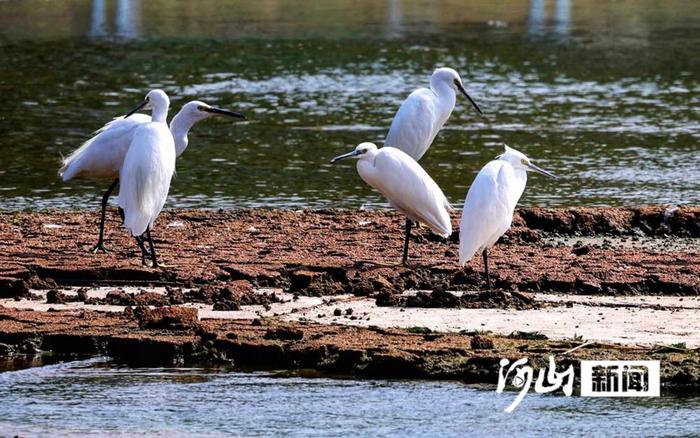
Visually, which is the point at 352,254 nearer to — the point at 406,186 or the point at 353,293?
the point at 406,186

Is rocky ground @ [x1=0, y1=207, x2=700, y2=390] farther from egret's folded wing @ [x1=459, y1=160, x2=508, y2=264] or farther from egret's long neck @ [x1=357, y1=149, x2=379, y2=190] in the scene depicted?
egret's long neck @ [x1=357, y1=149, x2=379, y2=190]

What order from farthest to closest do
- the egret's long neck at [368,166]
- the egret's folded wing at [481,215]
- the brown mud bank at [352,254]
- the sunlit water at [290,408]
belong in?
the egret's long neck at [368,166]
the brown mud bank at [352,254]
the egret's folded wing at [481,215]
the sunlit water at [290,408]

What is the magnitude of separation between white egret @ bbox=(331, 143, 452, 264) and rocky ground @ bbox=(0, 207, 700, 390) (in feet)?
1.05

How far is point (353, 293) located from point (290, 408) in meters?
2.48

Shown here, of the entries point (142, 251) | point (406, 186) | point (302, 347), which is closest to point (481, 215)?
point (406, 186)

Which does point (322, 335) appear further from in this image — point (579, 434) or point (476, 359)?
point (579, 434)

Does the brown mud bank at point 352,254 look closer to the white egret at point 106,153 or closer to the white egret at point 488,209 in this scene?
the white egret at point 488,209

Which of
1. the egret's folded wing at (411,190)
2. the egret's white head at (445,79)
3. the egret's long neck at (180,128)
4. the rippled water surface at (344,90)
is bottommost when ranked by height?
the rippled water surface at (344,90)

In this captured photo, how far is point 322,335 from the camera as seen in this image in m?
8.89

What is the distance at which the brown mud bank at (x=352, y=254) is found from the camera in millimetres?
10391

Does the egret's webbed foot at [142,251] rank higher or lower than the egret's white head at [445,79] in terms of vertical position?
lower

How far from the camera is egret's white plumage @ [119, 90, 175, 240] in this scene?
10.9m

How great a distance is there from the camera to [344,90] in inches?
940

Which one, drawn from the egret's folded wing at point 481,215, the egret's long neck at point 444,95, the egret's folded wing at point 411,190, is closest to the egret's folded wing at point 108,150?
the egret's folded wing at point 411,190
